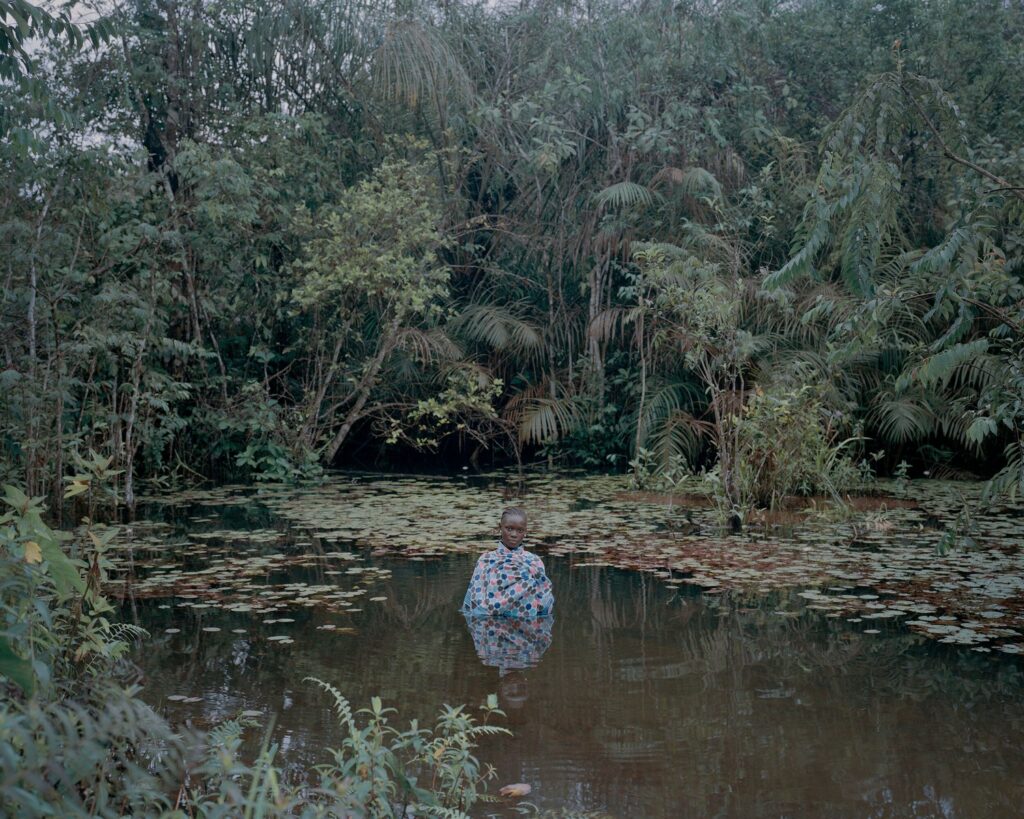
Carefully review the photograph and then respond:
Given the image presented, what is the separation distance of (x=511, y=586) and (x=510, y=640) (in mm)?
400

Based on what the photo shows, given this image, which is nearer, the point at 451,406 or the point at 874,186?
the point at 874,186

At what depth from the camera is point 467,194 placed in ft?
44.9

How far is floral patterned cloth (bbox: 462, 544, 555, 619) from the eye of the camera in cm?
574

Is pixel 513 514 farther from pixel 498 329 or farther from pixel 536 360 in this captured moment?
pixel 536 360

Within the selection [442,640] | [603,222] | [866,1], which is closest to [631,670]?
[442,640]

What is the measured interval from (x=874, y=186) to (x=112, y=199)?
7.15 m

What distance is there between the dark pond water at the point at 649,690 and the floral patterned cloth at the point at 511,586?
7.4 inches

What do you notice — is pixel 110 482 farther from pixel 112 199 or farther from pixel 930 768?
pixel 930 768

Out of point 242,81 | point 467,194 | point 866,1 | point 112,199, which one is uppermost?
point 866,1

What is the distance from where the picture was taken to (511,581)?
574cm

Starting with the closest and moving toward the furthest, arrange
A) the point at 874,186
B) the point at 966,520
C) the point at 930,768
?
the point at 930,768 → the point at 874,186 → the point at 966,520

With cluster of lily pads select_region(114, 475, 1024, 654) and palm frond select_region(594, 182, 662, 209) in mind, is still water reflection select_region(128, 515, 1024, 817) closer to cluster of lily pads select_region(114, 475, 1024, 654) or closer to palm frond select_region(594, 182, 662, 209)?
cluster of lily pads select_region(114, 475, 1024, 654)

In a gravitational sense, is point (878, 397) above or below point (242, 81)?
below

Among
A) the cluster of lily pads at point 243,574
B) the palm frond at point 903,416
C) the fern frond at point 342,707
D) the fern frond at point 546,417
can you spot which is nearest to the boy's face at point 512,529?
the cluster of lily pads at point 243,574
